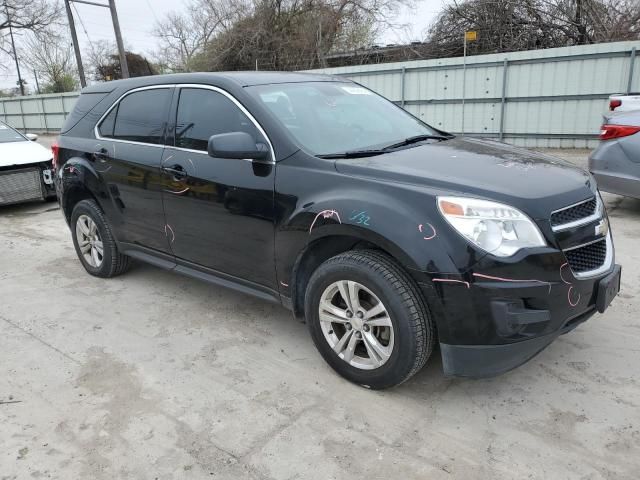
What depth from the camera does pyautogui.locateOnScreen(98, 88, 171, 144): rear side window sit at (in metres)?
3.99

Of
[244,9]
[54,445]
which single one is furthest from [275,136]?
[244,9]

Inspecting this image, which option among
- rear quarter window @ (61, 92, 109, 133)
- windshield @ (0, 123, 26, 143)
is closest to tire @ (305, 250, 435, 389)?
rear quarter window @ (61, 92, 109, 133)

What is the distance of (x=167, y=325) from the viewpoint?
3.95m

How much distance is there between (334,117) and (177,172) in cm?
115

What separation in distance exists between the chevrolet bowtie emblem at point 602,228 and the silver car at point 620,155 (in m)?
3.24

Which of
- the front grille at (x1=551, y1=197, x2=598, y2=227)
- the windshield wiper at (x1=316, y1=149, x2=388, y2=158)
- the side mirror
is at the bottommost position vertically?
the front grille at (x1=551, y1=197, x2=598, y2=227)

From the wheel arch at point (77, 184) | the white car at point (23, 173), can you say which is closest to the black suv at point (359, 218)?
the wheel arch at point (77, 184)

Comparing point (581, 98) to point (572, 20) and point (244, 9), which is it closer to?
point (572, 20)

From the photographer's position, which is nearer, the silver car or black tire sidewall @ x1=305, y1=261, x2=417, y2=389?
black tire sidewall @ x1=305, y1=261, x2=417, y2=389

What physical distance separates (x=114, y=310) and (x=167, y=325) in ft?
1.93

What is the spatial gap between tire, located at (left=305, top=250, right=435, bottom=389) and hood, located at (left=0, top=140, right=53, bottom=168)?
6848 millimetres

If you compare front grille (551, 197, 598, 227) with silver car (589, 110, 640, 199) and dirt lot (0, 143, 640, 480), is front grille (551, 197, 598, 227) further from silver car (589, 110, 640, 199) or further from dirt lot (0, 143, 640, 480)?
silver car (589, 110, 640, 199)

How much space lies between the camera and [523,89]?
12180 mm

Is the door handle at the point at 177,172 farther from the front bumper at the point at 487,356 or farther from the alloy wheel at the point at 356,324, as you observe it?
the front bumper at the point at 487,356
